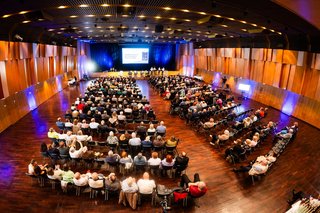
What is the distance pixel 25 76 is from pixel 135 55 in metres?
25.4

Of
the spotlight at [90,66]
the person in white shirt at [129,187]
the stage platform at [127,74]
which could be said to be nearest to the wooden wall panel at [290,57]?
the person in white shirt at [129,187]

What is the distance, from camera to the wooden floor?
756 cm

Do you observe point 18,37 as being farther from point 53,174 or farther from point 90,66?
point 90,66

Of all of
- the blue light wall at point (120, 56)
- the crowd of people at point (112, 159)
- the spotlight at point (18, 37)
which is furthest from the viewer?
the blue light wall at point (120, 56)

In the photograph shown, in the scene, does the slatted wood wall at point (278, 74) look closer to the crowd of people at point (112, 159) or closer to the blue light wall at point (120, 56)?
the crowd of people at point (112, 159)

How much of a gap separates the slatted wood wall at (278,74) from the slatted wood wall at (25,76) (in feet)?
58.6

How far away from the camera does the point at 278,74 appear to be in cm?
1962

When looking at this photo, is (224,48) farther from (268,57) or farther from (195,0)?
(195,0)

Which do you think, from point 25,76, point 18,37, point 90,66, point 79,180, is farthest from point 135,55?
point 79,180

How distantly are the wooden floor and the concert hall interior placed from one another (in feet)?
0.16

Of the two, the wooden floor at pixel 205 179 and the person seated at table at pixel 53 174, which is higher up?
the person seated at table at pixel 53 174

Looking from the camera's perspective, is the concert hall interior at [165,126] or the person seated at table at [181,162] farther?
the person seated at table at [181,162]

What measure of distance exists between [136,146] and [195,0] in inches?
238

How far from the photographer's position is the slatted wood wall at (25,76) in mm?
14153
